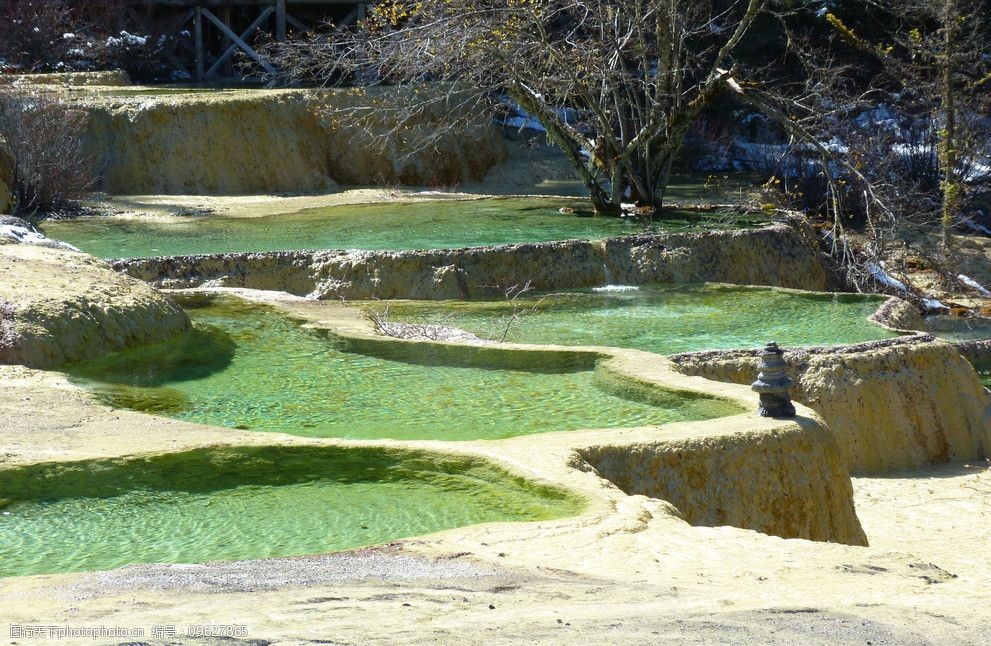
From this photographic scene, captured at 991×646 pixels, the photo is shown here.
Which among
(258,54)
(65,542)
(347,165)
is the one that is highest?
→ (258,54)

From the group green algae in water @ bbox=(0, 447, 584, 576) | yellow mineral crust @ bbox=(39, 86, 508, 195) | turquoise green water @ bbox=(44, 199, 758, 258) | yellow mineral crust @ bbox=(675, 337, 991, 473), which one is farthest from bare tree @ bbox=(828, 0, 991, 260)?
green algae in water @ bbox=(0, 447, 584, 576)

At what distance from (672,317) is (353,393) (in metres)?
4.82

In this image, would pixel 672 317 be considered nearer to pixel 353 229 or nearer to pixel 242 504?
pixel 353 229

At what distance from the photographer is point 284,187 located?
22.1m

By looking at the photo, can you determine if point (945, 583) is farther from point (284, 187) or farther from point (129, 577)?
point (284, 187)

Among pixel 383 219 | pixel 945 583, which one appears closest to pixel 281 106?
pixel 383 219

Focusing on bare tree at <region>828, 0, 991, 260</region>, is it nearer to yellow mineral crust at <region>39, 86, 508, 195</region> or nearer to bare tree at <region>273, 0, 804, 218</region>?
bare tree at <region>273, 0, 804, 218</region>

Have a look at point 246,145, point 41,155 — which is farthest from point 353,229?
point 246,145

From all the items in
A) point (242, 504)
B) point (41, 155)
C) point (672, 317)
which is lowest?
point (242, 504)

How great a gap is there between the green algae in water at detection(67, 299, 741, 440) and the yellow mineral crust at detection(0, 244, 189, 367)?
15 centimetres

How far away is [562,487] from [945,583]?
1.76 meters

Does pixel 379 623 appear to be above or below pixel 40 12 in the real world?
below

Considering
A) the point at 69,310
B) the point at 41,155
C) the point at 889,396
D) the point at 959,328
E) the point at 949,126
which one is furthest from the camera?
the point at 949,126

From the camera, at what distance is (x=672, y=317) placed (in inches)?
504
